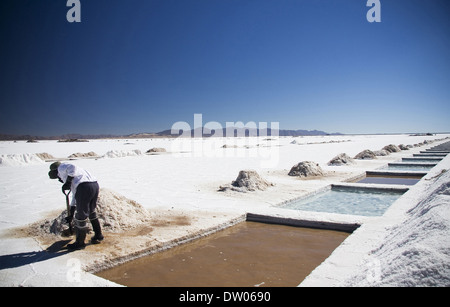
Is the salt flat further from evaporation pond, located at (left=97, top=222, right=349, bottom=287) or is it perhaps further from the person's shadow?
evaporation pond, located at (left=97, top=222, right=349, bottom=287)

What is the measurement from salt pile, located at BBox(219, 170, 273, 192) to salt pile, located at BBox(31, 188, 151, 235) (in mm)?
2901

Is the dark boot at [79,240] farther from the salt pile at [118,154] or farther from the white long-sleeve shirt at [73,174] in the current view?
the salt pile at [118,154]

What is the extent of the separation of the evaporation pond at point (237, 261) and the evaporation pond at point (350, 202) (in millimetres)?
1681

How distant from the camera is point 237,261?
3.63 metres

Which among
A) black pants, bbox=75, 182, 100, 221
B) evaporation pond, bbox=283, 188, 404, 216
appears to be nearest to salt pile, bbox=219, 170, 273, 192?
evaporation pond, bbox=283, 188, 404, 216

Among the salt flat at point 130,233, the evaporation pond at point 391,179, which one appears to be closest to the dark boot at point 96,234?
the salt flat at point 130,233

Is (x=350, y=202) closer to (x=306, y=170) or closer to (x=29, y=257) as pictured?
(x=306, y=170)

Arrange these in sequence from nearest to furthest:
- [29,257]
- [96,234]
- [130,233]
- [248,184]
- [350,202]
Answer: [29,257], [96,234], [130,233], [350,202], [248,184]

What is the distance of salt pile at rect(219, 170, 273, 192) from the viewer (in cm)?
750

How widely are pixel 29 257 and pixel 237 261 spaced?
246cm

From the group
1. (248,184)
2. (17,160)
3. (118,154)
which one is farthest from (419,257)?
(118,154)
